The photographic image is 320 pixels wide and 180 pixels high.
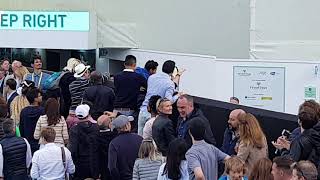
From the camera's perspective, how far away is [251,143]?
26.2ft

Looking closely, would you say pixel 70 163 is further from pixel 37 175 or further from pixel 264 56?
pixel 264 56

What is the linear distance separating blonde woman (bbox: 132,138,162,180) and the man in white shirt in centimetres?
146

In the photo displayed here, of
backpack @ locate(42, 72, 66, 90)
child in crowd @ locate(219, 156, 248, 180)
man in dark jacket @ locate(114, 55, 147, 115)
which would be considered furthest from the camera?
backpack @ locate(42, 72, 66, 90)

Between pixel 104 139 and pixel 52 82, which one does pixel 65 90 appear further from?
pixel 104 139

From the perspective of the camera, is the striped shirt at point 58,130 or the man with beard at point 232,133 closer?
the man with beard at point 232,133

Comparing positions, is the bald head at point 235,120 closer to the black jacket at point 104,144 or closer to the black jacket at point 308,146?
the black jacket at point 308,146

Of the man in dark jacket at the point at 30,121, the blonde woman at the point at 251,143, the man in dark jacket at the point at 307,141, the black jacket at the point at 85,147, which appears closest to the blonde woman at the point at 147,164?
the blonde woman at the point at 251,143

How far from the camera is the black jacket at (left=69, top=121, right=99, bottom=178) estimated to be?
9570mm

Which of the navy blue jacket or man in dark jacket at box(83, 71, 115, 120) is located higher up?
man in dark jacket at box(83, 71, 115, 120)

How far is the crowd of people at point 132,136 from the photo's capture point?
746 cm

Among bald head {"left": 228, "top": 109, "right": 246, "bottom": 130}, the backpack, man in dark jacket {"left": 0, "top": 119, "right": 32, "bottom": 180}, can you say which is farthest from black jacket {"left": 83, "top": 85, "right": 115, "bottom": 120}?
bald head {"left": 228, "top": 109, "right": 246, "bottom": 130}

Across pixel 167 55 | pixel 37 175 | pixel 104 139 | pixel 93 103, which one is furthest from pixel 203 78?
pixel 37 175

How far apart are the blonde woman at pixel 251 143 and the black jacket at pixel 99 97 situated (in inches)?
152

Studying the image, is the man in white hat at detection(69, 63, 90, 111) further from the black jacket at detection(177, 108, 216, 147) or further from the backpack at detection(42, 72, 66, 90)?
the black jacket at detection(177, 108, 216, 147)
